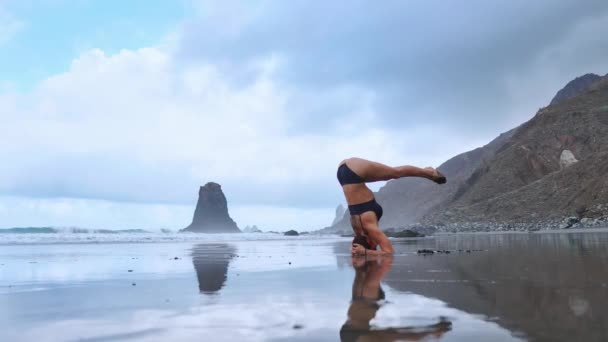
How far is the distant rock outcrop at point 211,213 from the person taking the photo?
130 meters

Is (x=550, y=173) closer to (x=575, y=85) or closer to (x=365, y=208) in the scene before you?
(x=365, y=208)

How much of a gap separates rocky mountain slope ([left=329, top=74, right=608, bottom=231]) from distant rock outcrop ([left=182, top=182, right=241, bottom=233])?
243 ft

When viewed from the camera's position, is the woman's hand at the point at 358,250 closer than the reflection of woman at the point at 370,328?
No

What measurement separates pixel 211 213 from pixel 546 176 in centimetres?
9536

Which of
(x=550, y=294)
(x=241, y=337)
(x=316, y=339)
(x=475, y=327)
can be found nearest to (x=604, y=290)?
(x=550, y=294)

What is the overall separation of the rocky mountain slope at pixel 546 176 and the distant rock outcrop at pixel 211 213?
74056 millimetres

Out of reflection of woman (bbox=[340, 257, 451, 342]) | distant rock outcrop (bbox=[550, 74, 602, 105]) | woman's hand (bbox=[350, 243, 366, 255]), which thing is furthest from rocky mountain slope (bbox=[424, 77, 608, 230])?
distant rock outcrop (bbox=[550, 74, 602, 105])

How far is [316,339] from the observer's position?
3607 mm

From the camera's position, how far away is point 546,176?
165 ft

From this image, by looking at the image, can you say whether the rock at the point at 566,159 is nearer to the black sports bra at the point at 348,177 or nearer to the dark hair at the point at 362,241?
the dark hair at the point at 362,241

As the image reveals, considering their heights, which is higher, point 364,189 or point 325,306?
point 364,189

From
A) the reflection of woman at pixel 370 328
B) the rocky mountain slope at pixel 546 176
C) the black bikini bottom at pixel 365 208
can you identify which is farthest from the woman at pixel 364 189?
the rocky mountain slope at pixel 546 176

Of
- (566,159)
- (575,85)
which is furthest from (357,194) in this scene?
(575,85)

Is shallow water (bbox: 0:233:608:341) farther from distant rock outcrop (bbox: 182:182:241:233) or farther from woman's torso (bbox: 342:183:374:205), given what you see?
distant rock outcrop (bbox: 182:182:241:233)
